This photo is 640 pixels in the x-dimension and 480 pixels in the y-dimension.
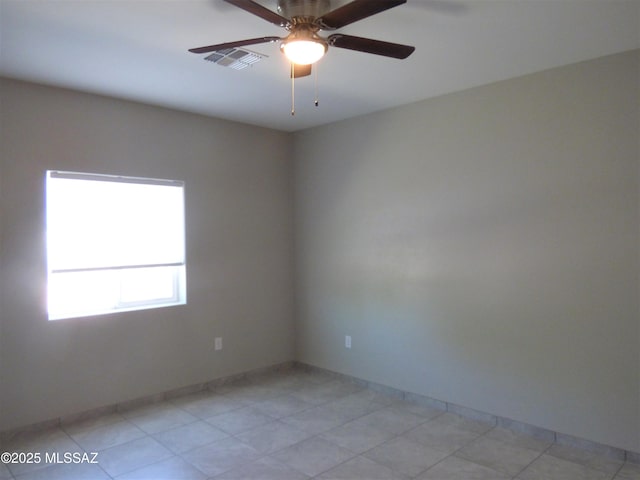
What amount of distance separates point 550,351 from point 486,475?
0.99 metres

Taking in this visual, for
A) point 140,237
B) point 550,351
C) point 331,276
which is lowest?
point 550,351

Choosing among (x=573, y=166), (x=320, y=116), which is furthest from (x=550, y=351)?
(x=320, y=116)

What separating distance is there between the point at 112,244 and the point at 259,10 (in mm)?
2538

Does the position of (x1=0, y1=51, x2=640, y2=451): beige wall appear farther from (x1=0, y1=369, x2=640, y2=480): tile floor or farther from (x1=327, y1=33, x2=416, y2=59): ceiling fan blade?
(x1=327, y1=33, x2=416, y2=59): ceiling fan blade

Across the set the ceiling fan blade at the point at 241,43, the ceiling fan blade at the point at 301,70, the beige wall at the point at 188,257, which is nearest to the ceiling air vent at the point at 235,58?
the ceiling fan blade at the point at 301,70

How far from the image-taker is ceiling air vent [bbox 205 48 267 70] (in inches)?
108

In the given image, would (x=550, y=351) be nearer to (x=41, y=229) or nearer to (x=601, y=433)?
(x=601, y=433)

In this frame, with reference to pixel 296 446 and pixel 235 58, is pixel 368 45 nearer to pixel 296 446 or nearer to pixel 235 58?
pixel 235 58

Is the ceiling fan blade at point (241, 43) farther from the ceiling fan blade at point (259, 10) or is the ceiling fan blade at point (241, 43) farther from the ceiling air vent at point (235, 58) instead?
the ceiling air vent at point (235, 58)

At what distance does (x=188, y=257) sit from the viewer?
414cm

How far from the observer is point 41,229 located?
3314 millimetres

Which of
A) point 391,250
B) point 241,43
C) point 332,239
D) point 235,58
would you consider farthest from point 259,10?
point 332,239

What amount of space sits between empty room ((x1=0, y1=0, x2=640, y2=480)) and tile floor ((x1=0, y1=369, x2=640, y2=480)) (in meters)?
0.02

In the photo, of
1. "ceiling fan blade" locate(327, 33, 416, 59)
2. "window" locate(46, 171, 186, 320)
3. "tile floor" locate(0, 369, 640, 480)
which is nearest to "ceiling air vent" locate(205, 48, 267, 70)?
"ceiling fan blade" locate(327, 33, 416, 59)
